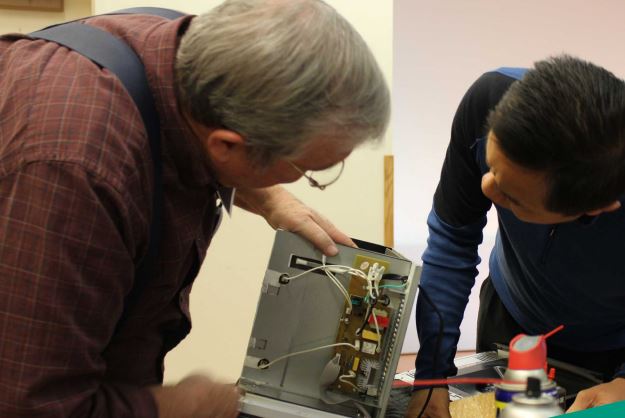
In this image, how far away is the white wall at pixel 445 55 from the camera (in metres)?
2.90

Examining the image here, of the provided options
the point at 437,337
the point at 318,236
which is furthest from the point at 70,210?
the point at 437,337

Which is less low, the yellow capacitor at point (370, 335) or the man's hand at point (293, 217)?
the man's hand at point (293, 217)

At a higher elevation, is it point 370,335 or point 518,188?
point 518,188

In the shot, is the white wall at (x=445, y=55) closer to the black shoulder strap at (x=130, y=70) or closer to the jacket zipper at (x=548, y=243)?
the jacket zipper at (x=548, y=243)

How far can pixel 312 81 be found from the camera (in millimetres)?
722

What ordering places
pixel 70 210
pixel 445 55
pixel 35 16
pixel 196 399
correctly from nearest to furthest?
pixel 70 210
pixel 196 399
pixel 35 16
pixel 445 55

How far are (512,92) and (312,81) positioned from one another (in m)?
0.41

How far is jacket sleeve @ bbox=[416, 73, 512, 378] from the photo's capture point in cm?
123

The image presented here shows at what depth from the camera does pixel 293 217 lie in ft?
3.85

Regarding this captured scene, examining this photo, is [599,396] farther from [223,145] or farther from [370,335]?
[223,145]

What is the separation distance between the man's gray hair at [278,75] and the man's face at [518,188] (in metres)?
0.31

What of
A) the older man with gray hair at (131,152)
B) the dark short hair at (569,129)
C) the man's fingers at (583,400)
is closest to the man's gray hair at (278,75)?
the older man with gray hair at (131,152)

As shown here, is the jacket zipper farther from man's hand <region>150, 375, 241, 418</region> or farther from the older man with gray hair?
man's hand <region>150, 375, 241, 418</region>

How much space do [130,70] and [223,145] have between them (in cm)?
14
